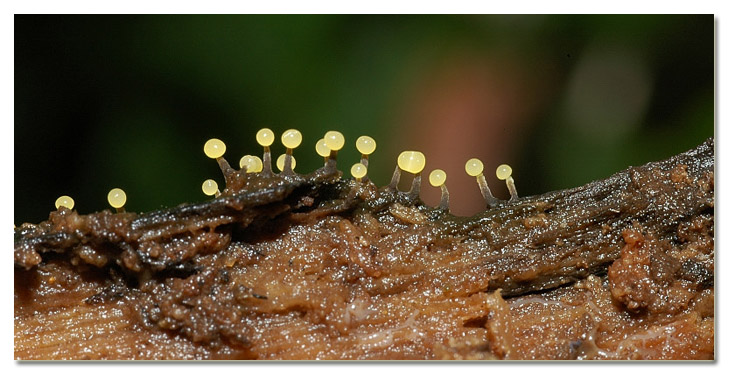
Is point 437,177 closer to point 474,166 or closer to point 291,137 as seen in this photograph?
point 474,166

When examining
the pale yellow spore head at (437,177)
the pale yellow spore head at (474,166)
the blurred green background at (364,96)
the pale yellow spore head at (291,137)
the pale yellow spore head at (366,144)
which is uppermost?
the blurred green background at (364,96)

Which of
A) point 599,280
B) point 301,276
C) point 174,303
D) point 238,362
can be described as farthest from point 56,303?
point 599,280

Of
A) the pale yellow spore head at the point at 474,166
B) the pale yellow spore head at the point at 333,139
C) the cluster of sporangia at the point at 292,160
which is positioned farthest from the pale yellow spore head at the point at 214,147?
the pale yellow spore head at the point at 474,166

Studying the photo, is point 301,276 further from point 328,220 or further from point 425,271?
point 425,271

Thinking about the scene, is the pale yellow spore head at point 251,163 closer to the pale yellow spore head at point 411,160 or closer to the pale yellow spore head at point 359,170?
the pale yellow spore head at point 359,170

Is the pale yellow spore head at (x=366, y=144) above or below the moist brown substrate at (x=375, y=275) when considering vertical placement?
above

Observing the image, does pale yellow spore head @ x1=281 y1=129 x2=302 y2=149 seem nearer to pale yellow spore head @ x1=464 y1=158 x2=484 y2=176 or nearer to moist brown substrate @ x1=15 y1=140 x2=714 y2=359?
moist brown substrate @ x1=15 y1=140 x2=714 y2=359

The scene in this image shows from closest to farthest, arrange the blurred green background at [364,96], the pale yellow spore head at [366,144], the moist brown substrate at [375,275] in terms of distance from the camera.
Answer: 1. the moist brown substrate at [375,275]
2. the pale yellow spore head at [366,144]
3. the blurred green background at [364,96]

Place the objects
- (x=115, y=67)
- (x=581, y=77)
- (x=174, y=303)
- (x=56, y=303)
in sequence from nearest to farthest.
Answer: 1. (x=174, y=303)
2. (x=56, y=303)
3. (x=115, y=67)
4. (x=581, y=77)
